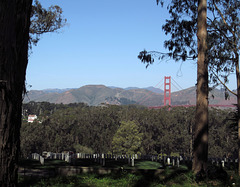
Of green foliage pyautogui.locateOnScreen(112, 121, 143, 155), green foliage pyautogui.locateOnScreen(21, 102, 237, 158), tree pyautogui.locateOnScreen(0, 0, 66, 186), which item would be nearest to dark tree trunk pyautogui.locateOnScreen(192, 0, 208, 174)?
tree pyautogui.locateOnScreen(0, 0, 66, 186)

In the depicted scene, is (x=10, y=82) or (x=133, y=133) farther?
(x=133, y=133)

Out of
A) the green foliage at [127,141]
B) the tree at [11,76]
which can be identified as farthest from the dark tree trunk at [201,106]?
the green foliage at [127,141]

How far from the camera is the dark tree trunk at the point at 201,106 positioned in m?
13.8

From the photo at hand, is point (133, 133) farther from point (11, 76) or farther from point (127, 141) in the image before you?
point (11, 76)

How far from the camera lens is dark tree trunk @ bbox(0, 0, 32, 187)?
3.63 m

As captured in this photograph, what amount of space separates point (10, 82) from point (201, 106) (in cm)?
1169

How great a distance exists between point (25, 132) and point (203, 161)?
82609 mm

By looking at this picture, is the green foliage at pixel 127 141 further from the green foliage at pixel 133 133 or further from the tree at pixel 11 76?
the tree at pixel 11 76

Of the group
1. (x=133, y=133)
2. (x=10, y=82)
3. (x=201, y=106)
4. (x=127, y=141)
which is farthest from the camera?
(x=133, y=133)

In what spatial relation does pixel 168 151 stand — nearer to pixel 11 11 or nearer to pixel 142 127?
pixel 142 127

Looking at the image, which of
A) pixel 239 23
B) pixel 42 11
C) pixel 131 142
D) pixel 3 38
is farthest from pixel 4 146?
pixel 131 142

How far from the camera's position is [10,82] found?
3750 millimetres

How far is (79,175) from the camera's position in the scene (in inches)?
401

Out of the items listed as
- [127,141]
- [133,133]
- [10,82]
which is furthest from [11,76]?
[133,133]
